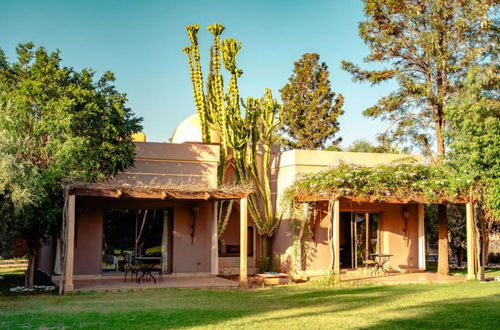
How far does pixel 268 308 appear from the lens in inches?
455

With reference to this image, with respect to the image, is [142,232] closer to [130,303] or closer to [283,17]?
[130,303]

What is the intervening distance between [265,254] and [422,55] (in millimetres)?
10459

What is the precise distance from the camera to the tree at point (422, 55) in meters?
23.2

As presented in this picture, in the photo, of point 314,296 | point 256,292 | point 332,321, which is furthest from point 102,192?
point 332,321

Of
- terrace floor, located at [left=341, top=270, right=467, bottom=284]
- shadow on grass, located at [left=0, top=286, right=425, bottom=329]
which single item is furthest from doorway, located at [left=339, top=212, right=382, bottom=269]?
shadow on grass, located at [left=0, top=286, right=425, bottom=329]

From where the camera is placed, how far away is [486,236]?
61.1 ft

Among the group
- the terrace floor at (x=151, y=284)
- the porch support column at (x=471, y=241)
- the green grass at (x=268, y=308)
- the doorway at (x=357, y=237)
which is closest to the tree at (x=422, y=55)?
the doorway at (x=357, y=237)

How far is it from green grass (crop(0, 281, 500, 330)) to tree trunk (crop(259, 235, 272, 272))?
187 inches

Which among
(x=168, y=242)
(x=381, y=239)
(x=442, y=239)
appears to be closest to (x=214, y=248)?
(x=168, y=242)

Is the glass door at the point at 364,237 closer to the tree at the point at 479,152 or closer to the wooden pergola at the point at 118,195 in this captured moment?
the tree at the point at 479,152

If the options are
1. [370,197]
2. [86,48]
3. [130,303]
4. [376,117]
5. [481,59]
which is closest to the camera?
[130,303]

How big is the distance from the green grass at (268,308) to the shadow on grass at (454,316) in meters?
0.02

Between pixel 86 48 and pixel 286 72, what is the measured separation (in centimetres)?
2285

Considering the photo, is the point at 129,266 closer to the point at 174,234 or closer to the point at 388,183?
the point at 174,234
